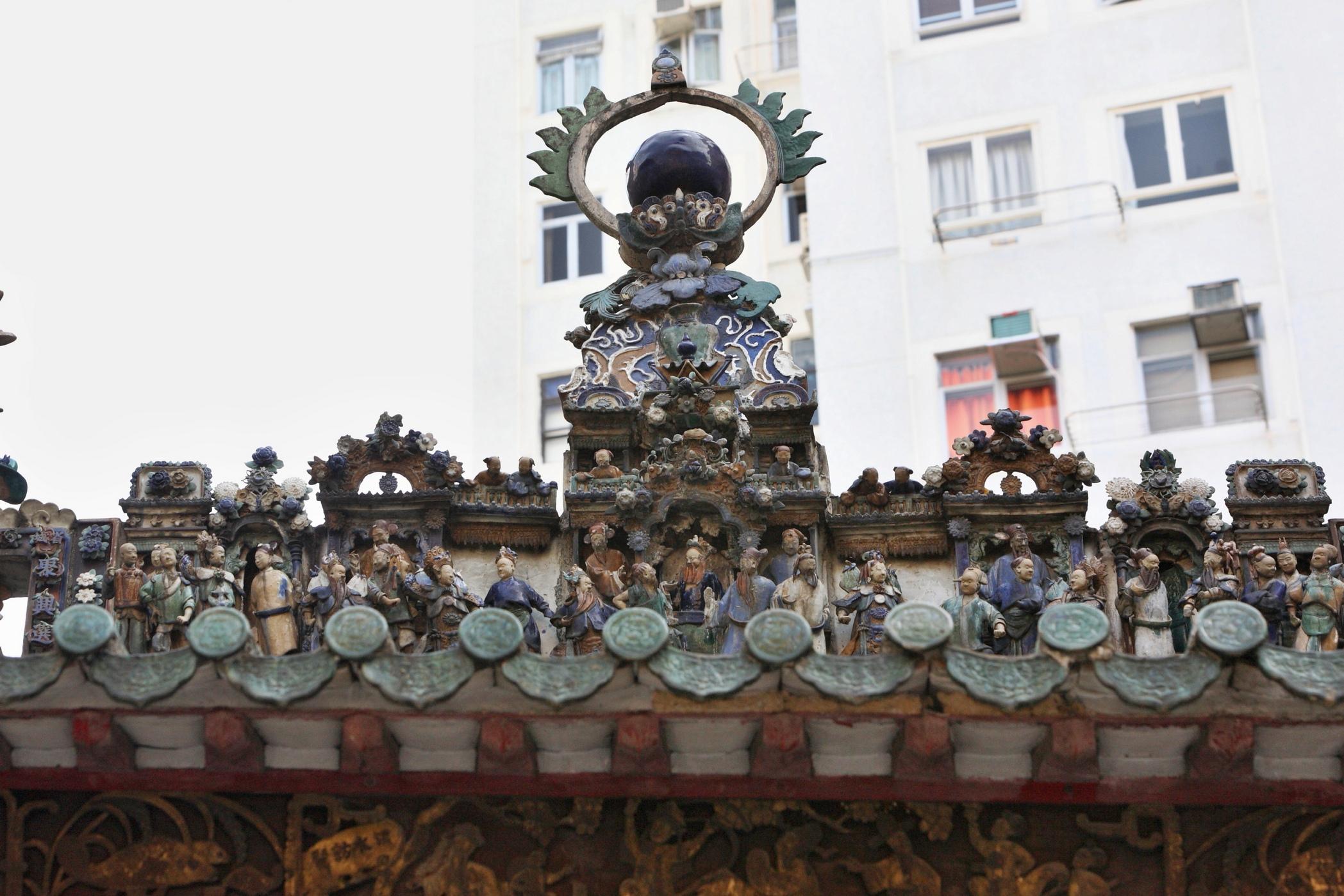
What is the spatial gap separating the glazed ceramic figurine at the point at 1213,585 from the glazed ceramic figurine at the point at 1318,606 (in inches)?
13.9

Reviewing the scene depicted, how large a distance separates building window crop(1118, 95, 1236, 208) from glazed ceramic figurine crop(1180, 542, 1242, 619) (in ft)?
52.8

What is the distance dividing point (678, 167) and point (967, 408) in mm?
13285

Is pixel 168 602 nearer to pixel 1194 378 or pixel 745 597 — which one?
pixel 745 597

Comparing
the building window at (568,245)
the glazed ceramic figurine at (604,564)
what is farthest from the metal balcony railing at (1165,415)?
the glazed ceramic figurine at (604,564)

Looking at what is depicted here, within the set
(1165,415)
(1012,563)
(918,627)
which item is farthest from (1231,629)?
(1165,415)

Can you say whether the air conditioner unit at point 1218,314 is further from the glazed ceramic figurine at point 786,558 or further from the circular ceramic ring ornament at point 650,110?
the glazed ceramic figurine at point 786,558

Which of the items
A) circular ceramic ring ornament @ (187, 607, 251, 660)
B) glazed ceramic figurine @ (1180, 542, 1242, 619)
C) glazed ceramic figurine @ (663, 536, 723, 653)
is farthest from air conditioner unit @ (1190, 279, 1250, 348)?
circular ceramic ring ornament @ (187, 607, 251, 660)

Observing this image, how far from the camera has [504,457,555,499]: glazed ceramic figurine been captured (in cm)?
1446

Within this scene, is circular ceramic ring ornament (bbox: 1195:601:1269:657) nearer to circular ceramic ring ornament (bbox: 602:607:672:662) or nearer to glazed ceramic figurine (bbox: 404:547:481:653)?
circular ceramic ring ornament (bbox: 602:607:672:662)

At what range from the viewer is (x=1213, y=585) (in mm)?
13391

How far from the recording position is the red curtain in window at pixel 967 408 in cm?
2845

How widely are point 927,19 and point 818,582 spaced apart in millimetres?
18696

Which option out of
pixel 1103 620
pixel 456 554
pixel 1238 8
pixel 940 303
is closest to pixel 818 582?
pixel 456 554

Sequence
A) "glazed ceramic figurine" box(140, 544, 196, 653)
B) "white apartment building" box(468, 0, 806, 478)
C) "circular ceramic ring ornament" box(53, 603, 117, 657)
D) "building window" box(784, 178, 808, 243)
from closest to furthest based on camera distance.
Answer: "circular ceramic ring ornament" box(53, 603, 117, 657), "glazed ceramic figurine" box(140, 544, 196, 653), "white apartment building" box(468, 0, 806, 478), "building window" box(784, 178, 808, 243)
